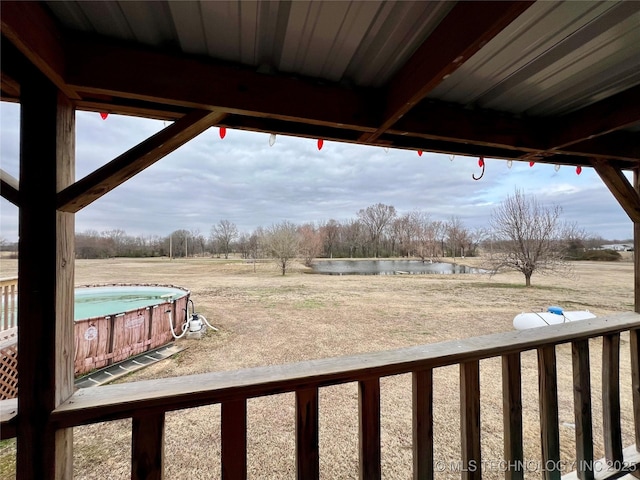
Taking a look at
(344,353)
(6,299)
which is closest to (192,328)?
(6,299)

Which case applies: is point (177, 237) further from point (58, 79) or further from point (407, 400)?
point (58, 79)

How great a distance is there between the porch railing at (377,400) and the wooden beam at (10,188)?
0.62 meters

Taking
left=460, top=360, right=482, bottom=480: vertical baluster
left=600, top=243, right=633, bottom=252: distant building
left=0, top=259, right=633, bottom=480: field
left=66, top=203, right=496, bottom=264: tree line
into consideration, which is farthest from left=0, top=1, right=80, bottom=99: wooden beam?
left=66, top=203, right=496, bottom=264: tree line

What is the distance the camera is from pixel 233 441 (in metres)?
0.93

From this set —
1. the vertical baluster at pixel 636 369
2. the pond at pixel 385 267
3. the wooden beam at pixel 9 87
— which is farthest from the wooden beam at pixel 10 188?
the pond at pixel 385 267

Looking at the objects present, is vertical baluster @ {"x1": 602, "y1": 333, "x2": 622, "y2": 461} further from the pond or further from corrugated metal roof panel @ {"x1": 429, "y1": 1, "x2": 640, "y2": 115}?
the pond

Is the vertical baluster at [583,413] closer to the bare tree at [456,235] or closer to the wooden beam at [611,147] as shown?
the wooden beam at [611,147]

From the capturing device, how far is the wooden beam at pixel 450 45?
0.65m

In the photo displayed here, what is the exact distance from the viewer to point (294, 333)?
6711 millimetres

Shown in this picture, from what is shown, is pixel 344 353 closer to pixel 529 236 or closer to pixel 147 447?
pixel 147 447

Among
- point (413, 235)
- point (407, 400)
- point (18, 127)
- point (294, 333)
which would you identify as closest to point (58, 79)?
point (18, 127)

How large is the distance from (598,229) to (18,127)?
740 inches

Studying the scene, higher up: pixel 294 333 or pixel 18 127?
pixel 18 127

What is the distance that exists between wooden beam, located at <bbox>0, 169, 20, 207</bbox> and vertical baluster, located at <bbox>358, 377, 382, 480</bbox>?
Answer: 1232 millimetres
